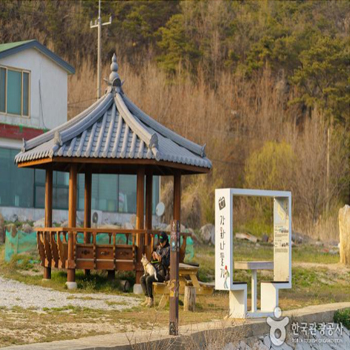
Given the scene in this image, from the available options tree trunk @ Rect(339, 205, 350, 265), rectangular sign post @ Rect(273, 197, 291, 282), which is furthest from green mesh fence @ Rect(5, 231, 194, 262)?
tree trunk @ Rect(339, 205, 350, 265)

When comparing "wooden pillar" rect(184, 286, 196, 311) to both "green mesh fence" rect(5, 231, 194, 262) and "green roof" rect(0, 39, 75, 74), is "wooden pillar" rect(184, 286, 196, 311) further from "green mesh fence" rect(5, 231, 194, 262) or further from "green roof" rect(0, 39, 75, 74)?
"green roof" rect(0, 39, 75, 74)

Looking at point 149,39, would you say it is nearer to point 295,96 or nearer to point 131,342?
point 295,96

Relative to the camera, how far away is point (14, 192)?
32.1m

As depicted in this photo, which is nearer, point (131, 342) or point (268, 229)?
point (131, 342)

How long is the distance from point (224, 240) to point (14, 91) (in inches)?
787

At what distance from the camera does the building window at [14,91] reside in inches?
1251

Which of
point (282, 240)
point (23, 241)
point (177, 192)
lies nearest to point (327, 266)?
point (177, 192)

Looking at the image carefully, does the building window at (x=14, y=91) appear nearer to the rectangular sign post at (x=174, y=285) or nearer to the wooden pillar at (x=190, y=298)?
the wooden pillar at (x=190, y=298)

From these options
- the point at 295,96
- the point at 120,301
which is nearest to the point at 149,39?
the point at 295,96

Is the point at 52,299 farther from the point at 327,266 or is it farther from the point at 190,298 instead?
the point at 327,266

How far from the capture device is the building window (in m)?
31.8

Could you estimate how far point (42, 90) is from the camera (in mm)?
33500

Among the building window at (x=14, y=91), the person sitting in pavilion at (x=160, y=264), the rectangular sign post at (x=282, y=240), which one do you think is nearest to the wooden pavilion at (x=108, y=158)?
the person sitting in pavilion at (x=160, y=264)

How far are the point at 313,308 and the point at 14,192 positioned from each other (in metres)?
18.4
